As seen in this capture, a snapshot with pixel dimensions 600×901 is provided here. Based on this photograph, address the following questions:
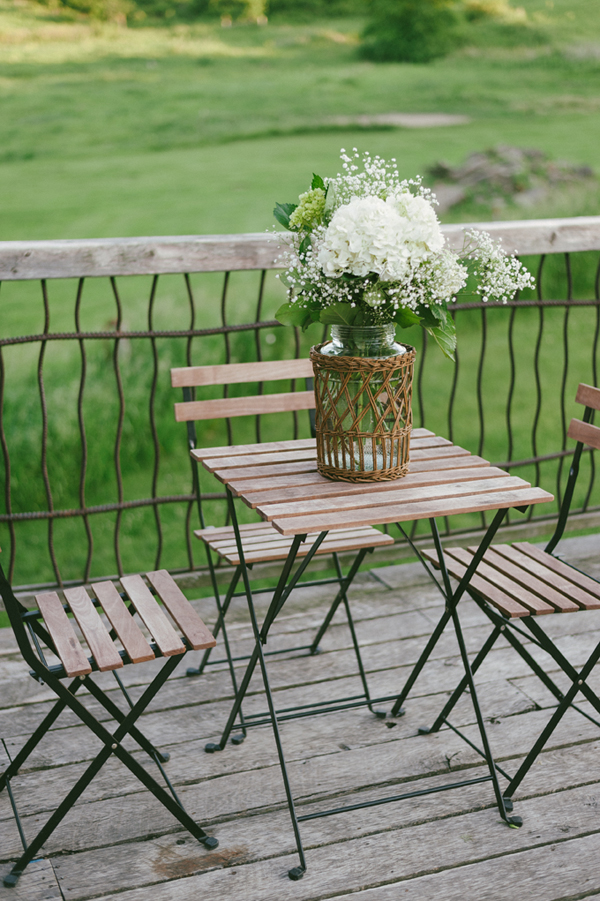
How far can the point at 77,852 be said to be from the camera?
7.13ft

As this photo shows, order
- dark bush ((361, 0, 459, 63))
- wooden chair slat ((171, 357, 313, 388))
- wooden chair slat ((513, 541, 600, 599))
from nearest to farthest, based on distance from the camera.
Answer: wooden chair slat ((513, 541, 600, 599))
wooden chair slat ((171, 357, 313, 388))
dark bush ((361, 0, 459, 63))

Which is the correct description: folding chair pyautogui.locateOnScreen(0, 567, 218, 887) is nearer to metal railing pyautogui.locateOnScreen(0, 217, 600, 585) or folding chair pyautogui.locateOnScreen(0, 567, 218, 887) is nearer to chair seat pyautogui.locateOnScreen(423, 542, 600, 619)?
chair seat pyautogui.locateOnScreen(423, 542, 600, 619)

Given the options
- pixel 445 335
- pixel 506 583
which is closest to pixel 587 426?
pixel 506 583

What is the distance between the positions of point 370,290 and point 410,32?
18.9 metres

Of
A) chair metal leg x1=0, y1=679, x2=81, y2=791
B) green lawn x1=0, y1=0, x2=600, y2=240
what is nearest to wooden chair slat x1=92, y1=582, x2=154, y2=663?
chair metal leg x1=0, y1=679, x2=81, y2=791

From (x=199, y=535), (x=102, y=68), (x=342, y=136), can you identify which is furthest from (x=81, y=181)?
(x=199, y=535)

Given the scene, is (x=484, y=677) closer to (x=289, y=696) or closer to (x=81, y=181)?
(x=289, y=696)

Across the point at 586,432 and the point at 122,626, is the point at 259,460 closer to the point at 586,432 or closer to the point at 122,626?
the point at 122,626

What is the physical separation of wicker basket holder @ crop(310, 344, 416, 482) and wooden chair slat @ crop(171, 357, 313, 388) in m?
0.61

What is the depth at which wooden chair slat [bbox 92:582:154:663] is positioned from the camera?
6.59 ft

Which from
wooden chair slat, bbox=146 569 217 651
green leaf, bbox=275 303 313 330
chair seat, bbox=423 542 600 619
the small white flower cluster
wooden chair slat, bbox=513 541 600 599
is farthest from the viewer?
wooden chair slat, bbox=513 541 600 599

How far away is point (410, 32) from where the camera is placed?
18.8 meters

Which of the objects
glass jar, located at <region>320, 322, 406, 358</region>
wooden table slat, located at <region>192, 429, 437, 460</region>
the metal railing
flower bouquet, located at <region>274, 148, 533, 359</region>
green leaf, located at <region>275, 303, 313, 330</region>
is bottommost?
the metal railing

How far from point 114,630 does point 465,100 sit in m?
18.9
